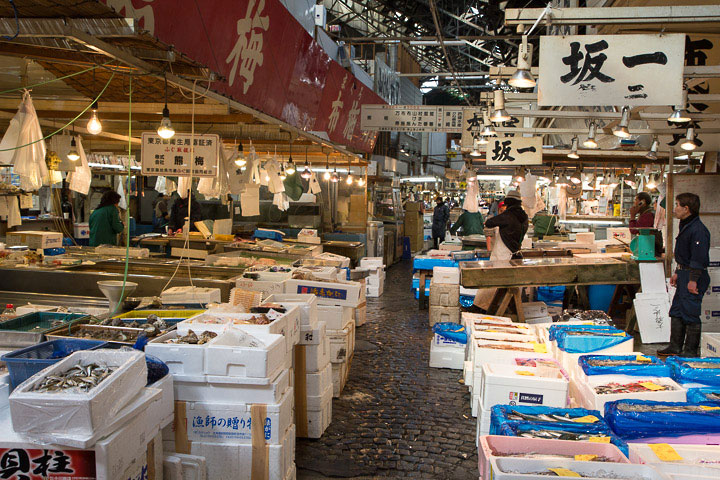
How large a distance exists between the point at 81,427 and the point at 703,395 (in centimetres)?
355

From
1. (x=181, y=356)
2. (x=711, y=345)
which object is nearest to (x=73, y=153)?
(x=181, y=356)

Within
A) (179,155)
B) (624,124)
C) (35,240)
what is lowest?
(35,240)

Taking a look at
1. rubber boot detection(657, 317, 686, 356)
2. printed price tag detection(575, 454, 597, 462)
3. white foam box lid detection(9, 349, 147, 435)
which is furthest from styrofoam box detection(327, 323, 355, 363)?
rubber boot detection(657, 317, 686, 356)

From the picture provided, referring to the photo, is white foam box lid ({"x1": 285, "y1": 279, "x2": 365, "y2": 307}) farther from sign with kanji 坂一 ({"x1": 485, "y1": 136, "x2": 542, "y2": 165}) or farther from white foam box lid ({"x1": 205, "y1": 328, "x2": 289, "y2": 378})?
sign with kanji 坂一 ({"x1": 485, "y1": 136, "x2": 542, "y2": 165})

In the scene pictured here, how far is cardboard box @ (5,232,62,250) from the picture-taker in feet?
33.4

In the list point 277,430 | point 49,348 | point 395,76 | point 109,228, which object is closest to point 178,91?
point 49,348

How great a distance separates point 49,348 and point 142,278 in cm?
377

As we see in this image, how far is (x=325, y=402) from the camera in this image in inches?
213

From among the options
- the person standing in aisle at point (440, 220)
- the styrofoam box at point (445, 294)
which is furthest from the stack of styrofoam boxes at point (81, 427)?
the person standing in aisle at point (440, 220)

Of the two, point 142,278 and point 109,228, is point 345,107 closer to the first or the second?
point 109,228

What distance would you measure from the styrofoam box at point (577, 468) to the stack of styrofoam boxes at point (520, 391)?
171cm

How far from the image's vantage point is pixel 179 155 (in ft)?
20.5

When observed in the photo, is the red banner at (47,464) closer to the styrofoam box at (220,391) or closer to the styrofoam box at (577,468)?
the styrofoam box at (220,391)

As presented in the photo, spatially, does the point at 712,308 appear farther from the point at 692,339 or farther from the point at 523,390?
the point at 523,390
